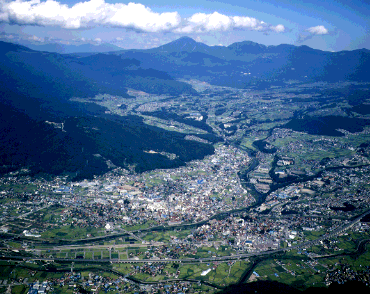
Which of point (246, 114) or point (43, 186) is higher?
point (246, 114)

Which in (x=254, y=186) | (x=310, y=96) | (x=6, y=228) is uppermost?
(x=310, y=96)

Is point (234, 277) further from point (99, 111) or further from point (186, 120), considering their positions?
point (99, 111)

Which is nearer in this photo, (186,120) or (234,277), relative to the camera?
(234,277)

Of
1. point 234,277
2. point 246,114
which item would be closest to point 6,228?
point 234,277

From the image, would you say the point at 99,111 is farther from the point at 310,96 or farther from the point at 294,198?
the point at 310,96

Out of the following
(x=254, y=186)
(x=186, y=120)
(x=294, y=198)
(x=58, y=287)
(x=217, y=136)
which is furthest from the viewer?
(x=186, y=120)

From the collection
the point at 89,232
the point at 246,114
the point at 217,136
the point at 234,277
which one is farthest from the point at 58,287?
the point at 246,114

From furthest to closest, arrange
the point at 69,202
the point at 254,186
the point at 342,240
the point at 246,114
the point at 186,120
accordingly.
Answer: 1. the point at 246,114
2. the point at 186,120
3. the point at 254,186
4. the point at 69,202
5. the point at 342,240
